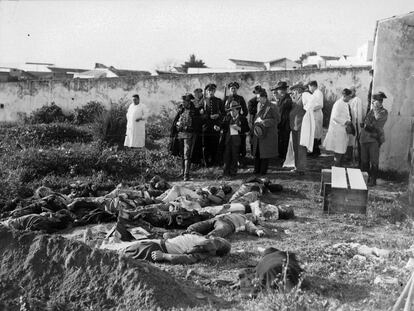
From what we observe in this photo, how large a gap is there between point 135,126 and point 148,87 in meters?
5.75

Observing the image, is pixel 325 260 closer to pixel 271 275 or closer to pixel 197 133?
pixel 271 275

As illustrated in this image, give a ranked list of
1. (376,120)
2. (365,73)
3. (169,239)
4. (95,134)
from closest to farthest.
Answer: (169,239)
(376,120)
(95,134)
(365,73)

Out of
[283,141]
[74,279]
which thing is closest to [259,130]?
[283,141]

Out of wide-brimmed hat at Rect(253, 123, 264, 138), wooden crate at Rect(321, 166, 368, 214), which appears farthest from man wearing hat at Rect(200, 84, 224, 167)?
wooden crate at Rect(321, 166, 368, 214)

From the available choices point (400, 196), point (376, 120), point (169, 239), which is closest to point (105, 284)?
point (169, 239)

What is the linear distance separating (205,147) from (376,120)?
A: 3.54 metres

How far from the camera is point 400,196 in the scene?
9570mm

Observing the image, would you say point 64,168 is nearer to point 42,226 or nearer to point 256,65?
point 42,226

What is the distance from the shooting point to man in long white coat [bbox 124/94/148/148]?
1378 cm

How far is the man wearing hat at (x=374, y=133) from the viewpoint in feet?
34.3

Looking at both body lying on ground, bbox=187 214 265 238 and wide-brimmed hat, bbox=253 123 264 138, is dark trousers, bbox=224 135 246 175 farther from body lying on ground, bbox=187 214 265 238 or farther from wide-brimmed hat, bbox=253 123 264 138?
body lying on ground, bbox=187 214 265 238

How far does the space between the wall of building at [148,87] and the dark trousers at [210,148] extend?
520cm

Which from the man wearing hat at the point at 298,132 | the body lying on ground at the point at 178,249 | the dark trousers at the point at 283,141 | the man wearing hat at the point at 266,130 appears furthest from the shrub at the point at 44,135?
the body lying on ground at the point at 178,249

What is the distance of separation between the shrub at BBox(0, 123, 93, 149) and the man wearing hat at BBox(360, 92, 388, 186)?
7.94 m
